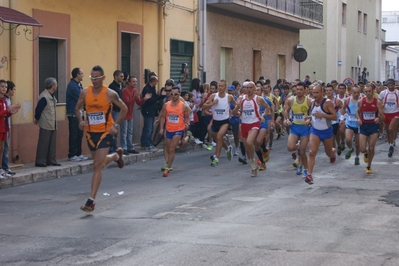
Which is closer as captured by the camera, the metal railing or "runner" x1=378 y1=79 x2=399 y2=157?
"runner" x1=378 y1=79 x2=399 y2=157

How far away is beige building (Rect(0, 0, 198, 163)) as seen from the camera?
15.6m

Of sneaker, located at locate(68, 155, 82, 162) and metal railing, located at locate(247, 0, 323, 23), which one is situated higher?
metal railing, located at locate(247, 0, 323, 23)

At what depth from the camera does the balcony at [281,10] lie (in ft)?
86.7

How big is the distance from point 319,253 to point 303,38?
122 ft

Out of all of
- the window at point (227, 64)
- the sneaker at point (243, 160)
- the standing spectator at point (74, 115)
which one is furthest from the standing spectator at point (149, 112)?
the window at point (227, 64)

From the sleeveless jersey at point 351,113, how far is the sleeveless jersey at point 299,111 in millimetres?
3525

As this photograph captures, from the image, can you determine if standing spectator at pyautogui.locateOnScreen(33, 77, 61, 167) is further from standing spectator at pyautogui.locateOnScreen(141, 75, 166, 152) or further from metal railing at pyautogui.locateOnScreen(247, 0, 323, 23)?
metal railing at pyautogui.locateOnScreen(247, 0, 323, 23)

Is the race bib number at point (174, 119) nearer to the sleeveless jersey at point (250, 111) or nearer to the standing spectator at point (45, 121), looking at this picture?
the sleeveless jersey at point (250, 111)

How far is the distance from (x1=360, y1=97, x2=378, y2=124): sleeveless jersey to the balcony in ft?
34.1

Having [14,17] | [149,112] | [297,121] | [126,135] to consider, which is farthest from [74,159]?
[297,121]

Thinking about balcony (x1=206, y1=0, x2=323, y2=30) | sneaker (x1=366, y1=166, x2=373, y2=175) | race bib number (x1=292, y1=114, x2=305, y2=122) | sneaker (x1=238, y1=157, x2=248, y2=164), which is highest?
balcony (x1=206, y1=0, x2=323, y2=30)

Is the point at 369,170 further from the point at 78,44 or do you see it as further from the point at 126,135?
the point at 78,44

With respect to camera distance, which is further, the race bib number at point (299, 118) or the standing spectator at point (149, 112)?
the standing spectator at point (149, 112)

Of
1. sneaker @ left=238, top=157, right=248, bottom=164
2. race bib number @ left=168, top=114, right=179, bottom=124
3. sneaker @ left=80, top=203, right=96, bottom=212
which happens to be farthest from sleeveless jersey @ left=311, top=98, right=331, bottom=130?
sneaker @ left=80, top=203, right=96, bottom=212
